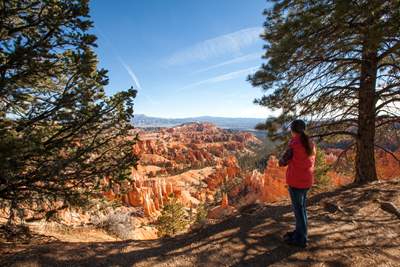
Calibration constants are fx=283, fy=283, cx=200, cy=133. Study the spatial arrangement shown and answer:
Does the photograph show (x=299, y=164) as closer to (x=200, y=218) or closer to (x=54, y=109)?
(x=54, y=109)

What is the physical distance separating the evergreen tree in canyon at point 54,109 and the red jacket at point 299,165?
9.44ft

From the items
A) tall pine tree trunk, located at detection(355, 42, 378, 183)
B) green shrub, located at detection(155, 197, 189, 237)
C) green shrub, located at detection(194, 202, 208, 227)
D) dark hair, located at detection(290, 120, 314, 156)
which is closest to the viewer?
dark hair, located at detection(290, 120, 314, 156)

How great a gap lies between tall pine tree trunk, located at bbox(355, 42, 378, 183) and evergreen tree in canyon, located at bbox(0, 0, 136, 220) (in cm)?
602

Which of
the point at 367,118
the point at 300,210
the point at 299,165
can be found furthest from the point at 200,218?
the point at 299,165

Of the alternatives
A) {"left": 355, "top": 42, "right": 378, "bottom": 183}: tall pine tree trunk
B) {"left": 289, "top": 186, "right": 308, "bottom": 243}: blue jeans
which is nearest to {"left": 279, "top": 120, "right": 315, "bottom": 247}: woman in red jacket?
{"left": 289, "top": 186, "right": 308, "bottom": 243}: blue jeans

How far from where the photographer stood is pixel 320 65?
7.48 metres

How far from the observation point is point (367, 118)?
7.52 m

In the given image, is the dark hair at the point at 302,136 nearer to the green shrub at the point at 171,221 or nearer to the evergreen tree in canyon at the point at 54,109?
the evergreen tree in canyon at the point at 54,109

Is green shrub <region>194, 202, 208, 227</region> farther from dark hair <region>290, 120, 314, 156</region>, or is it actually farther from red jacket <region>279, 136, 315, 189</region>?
dark hair <region>290, 120, 314, 156</region>

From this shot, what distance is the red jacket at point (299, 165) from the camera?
421 cm

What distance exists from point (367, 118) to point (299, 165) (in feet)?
14.8

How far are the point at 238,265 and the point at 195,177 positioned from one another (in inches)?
3019

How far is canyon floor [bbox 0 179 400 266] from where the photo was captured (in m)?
4.23

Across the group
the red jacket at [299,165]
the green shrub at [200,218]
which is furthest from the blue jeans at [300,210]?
the green shrub at [200,218]
